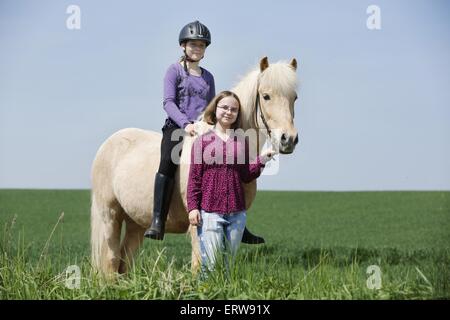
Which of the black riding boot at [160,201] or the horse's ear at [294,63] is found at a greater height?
the horse's ear at [294,63]

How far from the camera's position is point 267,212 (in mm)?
20375

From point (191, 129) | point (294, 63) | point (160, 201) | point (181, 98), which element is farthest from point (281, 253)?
point (191, 129)

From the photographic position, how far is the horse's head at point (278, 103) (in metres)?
4.67

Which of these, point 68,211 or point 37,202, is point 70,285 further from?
point 37,202

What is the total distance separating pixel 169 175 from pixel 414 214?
1448 centimetres

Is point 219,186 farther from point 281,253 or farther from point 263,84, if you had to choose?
point 281,253

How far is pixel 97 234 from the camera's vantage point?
6770mm

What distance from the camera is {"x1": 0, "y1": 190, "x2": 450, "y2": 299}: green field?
184 inches

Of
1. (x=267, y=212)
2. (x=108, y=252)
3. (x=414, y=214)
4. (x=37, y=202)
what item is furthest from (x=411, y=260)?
(x=37, y=202)

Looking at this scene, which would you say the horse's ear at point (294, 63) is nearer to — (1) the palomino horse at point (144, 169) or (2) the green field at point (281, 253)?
(1) the palomino horse at point (144, 169)

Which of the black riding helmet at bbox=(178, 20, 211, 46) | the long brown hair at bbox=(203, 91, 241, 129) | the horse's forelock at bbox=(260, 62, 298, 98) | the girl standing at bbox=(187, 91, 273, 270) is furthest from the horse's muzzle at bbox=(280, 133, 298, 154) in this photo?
the black riding helmet at bbox=(178, 20, 211, 46)

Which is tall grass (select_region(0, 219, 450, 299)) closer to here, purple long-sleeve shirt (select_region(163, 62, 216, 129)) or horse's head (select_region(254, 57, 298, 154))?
horse's head (select_region(254, 57, 298, 154))

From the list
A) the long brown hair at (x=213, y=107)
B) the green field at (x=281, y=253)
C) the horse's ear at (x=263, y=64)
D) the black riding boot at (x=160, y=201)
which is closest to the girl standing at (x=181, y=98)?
the black riding boot at (x=160, y=201)

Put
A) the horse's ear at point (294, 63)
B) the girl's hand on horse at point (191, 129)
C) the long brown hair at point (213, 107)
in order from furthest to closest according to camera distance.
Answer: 1. the horse's ear at point (294, 63)
2. the girl's hand on horse at point (191, 129)
3. the long brown hair at point (213, 107)
